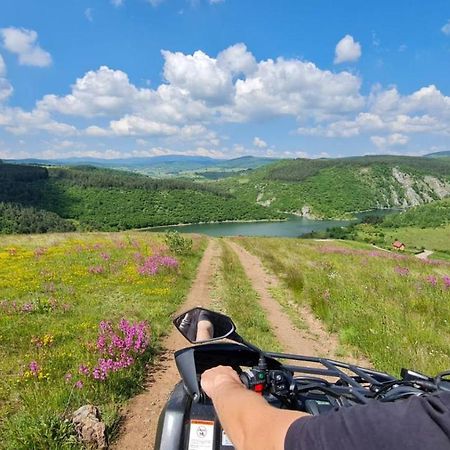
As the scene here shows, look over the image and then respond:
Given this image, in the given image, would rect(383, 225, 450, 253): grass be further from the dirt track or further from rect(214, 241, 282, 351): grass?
the dirt track

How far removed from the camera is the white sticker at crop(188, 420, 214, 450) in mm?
2281

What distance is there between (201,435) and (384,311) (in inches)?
401

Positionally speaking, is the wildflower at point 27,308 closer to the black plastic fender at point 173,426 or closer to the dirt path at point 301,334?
the dirt path at point 301,334

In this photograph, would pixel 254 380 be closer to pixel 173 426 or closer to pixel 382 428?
pixel 173 426

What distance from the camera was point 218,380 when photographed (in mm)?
2088

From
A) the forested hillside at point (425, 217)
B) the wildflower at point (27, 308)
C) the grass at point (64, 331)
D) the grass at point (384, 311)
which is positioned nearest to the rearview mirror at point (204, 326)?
the grass at point (64, 331)

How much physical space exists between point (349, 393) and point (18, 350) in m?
7.46

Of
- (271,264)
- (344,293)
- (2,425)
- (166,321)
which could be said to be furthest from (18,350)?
(271,264)

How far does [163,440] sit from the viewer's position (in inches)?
93.7

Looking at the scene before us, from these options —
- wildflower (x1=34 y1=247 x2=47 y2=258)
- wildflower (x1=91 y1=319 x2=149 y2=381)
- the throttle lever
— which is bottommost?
wildflower (x1=34 y1=247 x2=47 y2=258)

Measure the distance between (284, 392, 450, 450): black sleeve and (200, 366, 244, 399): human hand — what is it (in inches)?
22.3

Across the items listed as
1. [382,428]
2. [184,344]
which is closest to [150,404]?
[184,344]

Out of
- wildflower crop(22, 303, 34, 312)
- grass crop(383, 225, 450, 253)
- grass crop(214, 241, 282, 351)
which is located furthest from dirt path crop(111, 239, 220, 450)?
grass crop(383, 225, 450, 253)

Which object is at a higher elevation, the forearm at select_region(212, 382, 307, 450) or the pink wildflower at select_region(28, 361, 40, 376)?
the forearm at select_region(212, 382, 307, 450)
